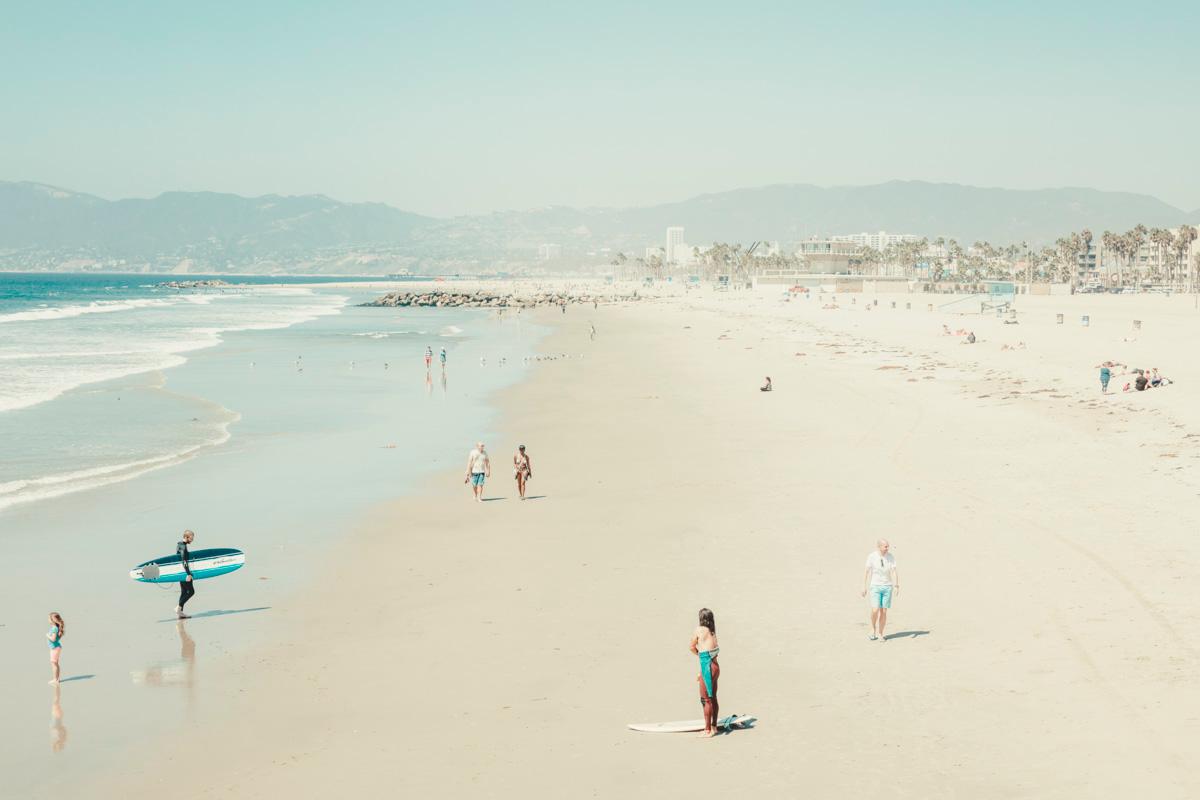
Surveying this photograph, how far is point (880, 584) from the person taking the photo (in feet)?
38.5

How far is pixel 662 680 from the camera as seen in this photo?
1112cm

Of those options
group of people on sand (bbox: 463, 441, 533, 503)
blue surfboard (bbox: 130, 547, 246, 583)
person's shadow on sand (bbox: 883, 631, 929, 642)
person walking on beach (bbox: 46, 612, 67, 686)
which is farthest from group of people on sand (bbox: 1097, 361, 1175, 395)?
person walking on beach (bbox: 46, 612, 67, 686)

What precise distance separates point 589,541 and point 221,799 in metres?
8.89

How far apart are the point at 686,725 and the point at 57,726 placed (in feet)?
20.5

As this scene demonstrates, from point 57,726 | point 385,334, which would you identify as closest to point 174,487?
point 57,726

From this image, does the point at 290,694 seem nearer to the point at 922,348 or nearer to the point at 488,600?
the point at 488,600

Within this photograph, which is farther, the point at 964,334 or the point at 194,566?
the point at 964,334

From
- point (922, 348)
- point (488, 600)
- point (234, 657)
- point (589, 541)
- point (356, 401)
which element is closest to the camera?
point (234, 657)

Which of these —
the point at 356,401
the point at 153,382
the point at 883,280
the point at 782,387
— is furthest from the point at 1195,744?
the point at 883,280

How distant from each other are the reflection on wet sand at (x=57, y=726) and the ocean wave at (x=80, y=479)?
1031 cm

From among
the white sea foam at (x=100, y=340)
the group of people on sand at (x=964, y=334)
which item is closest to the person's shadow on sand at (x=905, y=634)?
the white sea foam at (x=100, y=340)

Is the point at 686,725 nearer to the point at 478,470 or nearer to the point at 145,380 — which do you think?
the point at 478,470

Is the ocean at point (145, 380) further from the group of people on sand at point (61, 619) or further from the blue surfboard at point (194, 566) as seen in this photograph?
the group of people on sand at point (61, 619)

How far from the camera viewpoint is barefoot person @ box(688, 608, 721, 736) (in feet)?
31.6
